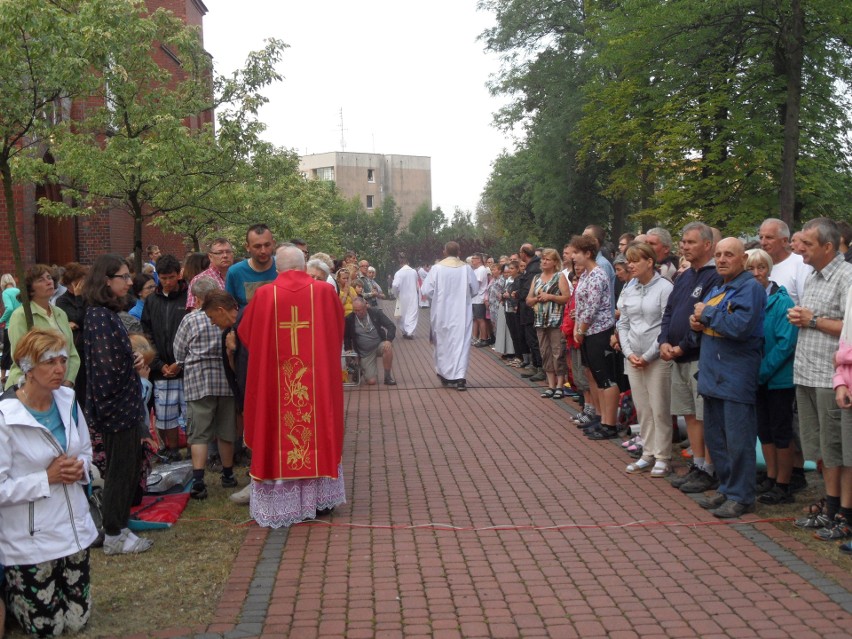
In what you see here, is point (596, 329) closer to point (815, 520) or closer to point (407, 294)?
point (815, 520)

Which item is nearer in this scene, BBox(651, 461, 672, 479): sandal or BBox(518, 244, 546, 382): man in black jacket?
BBox(651, 461, 672, 479): sandal

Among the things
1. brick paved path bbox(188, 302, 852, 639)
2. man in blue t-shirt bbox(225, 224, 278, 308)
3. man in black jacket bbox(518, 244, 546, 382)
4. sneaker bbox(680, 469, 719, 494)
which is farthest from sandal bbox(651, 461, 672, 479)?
man in black jacket bbox(518, 244, 546, 382)

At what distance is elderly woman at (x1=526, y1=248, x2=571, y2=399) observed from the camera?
1261 centimetres

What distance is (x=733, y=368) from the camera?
23.3 feet

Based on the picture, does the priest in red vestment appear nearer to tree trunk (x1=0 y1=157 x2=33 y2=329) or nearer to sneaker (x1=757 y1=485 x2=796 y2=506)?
tree trunk (x1=0 y1=157 x2=33 y2=329)

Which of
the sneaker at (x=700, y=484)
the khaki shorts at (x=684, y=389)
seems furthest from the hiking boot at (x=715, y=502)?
the khaki shorts at (x=684, y=389)

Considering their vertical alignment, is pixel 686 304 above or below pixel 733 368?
above

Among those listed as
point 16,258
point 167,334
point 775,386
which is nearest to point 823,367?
point 775,386

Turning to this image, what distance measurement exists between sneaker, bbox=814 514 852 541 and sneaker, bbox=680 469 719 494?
1455mm

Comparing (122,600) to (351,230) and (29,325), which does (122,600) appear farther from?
(351,230)

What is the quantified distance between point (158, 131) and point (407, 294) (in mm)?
6534

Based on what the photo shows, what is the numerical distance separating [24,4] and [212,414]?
15.8ft

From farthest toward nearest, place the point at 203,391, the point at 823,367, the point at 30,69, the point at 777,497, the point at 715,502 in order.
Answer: the point at 30,69
the point at 203,391
the point at 777,497
the point at 715,502
the point at 823,367

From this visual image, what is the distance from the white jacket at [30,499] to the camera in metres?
4.76
